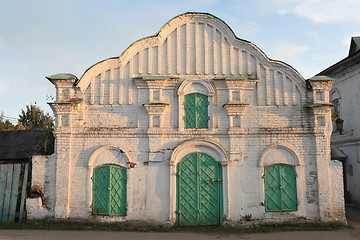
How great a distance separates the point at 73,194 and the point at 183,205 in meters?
3.62

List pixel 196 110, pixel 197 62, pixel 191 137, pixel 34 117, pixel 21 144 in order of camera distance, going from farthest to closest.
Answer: pixel 34 117
pixel 21 144
pixel 197 62
pixel 196 110
pixel 191 137

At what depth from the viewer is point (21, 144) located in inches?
472

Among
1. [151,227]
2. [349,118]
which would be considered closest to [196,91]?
[151,227]

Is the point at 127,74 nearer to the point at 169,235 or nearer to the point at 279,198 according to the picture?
the point at 169,235

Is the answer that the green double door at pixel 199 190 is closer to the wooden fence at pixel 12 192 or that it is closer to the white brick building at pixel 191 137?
the white brick building at pixel 191 137

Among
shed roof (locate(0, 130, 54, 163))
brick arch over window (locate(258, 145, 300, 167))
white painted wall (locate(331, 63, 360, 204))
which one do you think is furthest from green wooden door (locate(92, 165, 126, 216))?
white painted wall (locate(331, 63, 360, 204))

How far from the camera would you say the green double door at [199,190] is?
9.16m

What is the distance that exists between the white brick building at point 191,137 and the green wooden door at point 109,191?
Answer: 0.03 meters

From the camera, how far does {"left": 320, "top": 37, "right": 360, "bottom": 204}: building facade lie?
1366 centimetres

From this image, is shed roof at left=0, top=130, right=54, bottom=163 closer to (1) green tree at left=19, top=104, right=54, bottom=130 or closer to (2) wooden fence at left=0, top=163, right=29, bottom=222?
(2) wooden fence at left=0, top=163, right=29, bottom=222

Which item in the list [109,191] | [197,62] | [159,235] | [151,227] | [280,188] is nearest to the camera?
[159,235]

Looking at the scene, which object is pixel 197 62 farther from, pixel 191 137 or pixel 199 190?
pixel 199 190

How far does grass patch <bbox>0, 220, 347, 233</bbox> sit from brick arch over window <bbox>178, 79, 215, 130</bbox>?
130 inches

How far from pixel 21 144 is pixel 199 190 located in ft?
26.2
